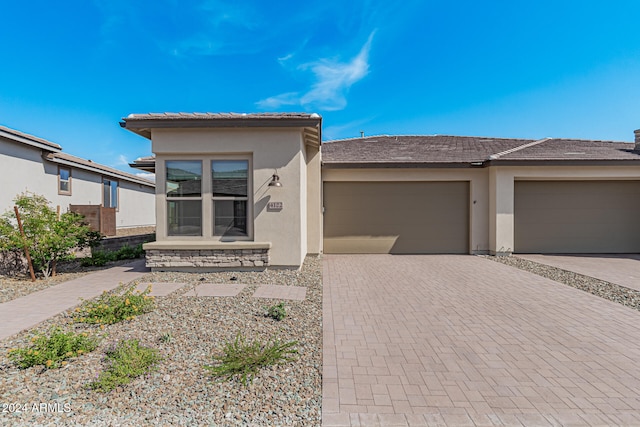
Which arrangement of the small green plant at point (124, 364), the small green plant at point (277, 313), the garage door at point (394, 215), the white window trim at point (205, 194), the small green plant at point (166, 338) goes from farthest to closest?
the garage door at point (394, 215)
the white window trim at point (205, 194)
the small green plant at point (277, 313)
the small green plant at point (166, 338)
the small green plant at point (124, 364)

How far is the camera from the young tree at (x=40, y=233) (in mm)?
6301

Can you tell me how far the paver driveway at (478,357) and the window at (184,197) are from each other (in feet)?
12.5

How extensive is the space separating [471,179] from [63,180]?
58.5 feet

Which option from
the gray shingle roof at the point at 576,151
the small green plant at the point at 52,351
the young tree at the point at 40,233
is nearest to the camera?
the small green plant at the point at 52,351

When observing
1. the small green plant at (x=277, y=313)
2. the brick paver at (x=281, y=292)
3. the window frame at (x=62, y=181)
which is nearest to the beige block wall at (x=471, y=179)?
the brick paver at (x=281, y=292)

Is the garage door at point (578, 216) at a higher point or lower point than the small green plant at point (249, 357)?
higher

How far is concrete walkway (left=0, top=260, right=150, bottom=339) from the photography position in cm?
412

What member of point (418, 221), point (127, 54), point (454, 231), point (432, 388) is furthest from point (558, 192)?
point (127, 54)

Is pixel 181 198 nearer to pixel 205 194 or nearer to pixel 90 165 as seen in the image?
pixel 205 194

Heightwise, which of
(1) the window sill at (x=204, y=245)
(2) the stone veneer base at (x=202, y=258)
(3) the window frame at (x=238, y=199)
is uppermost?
(3) the window frame at (x=238, y=199)

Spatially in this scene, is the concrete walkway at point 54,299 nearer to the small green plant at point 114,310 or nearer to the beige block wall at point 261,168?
the small green plant at point 114,310

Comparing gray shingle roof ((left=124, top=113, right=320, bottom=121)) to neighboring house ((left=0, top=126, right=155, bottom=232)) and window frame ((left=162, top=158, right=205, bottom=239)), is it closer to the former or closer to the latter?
window frame ((left=162, top=158, right=205, bottom=239))

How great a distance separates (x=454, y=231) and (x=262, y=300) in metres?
7.99

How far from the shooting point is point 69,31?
934 centimetres
